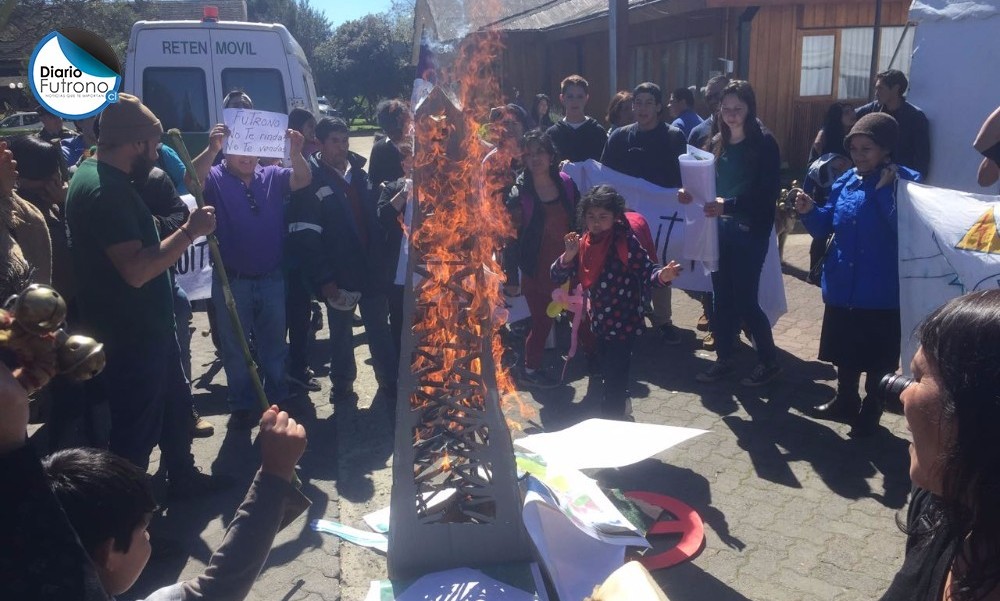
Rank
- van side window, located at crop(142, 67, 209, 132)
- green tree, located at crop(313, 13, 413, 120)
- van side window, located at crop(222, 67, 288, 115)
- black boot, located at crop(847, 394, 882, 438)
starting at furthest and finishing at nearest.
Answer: green tree, located at crop(313, 13, 413, 120)
van side window, located at crop(222, 67, 288, 115)
van side window, located at crop(142, 67, 209, 132)
black boot, located at crop(847, 394, 882, 438)

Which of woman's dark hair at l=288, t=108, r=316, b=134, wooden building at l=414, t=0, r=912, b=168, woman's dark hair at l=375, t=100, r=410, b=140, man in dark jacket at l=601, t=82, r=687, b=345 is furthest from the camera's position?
wooden building at l=414, t=0, r=912, b=168

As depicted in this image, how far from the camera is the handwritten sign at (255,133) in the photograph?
4.71 m

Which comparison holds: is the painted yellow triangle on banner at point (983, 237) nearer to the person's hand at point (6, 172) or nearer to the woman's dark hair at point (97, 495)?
the woman's dark hair at point (97, 495)

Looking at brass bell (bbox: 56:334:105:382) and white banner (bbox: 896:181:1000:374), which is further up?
brass bell (bbox: 56:334:105:382)

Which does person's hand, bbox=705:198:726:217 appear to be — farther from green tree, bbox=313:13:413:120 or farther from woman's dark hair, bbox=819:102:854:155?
green tree, bbox=313:13:413:120

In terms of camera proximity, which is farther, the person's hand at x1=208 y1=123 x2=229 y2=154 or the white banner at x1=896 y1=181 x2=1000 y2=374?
the person's hand at x1=208 y1=123 x2=229 y2=154

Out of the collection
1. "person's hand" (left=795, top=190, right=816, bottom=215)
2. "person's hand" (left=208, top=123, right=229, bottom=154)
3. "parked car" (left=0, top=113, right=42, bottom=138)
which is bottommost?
"person's hand" (left=795, top=190, right=816, bottom=215)

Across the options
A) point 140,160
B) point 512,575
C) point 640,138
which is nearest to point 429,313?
point 512,575

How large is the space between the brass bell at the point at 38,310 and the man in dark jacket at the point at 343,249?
4.31m

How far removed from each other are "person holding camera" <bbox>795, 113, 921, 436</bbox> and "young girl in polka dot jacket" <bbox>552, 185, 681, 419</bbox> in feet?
3.91

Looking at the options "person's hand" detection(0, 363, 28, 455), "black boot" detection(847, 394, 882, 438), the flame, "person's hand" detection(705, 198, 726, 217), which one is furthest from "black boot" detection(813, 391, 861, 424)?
"person's hand" detection(0, 363, 28, 455)

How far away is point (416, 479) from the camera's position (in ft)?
10.3

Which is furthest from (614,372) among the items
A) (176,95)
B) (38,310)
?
(176,95)

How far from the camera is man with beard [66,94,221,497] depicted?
3613 mm
